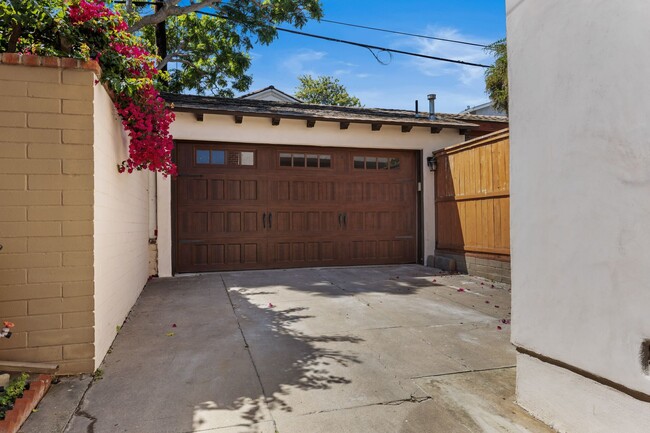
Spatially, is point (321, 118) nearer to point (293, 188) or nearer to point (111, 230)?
point (293, 188)

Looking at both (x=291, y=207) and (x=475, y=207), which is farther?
(x=291, y=207)

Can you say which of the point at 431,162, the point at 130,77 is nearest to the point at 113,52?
the point at 130,77

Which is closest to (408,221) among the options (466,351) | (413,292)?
(413,292)

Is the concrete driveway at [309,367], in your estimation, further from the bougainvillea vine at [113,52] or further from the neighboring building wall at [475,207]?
the bougainvillea vine at [113,52]

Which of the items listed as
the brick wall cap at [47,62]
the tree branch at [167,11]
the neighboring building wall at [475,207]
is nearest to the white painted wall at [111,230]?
the brick wall cap at [47,62]

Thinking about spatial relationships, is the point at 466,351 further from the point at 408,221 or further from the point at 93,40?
the point at 408,221

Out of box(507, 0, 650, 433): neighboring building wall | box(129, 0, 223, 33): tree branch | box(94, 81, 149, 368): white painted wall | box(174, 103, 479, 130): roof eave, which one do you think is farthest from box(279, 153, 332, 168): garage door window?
box(507, 0, 650, 433): neighboring building wall

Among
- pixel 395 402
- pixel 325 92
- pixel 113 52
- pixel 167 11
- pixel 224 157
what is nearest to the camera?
pixel 395 402

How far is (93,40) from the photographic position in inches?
111

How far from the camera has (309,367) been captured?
275cm

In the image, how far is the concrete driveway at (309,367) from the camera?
2.04 metres

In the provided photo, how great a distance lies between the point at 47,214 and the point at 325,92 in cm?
2712

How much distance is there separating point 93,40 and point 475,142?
5.77 m

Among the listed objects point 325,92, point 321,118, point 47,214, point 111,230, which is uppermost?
point 325,92
